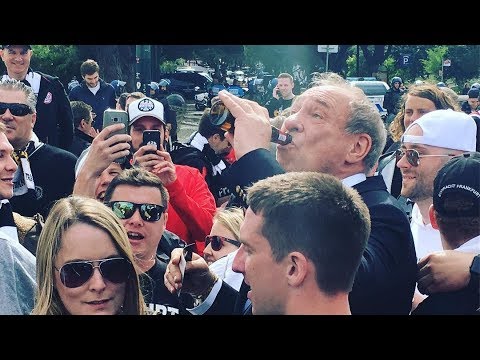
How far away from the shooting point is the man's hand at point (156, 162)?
2.95 meters

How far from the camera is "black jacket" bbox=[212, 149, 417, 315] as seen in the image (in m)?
1.98

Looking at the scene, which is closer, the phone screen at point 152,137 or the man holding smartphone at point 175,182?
the man holding smartphone at point 175,182

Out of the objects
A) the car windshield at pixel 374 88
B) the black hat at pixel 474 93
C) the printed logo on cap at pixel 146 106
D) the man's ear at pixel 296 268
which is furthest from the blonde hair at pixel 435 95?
the car windshield at pixel 374 88

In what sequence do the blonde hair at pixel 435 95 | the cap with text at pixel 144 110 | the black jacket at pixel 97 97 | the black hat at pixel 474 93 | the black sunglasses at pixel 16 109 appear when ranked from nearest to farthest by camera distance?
the black sunglasses at pixel 16 109
the cap with text at pixel 144 110
the blonde hair at pixel 435 95
the black jacket at pixel 97 97
the black hat at pixel 474 93

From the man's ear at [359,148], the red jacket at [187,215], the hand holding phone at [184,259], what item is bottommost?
the red jacket at [187,215]

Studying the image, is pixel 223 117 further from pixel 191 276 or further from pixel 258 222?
pixel 258 222

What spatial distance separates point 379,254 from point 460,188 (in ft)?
1.29

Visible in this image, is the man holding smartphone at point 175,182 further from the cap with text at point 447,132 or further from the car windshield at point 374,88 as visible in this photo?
the car windshield at point 374,88

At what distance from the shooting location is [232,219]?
2.87m

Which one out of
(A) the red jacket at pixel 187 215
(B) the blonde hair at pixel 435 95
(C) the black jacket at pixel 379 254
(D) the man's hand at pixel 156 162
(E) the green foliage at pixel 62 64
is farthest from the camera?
(E) the green foliage at pixel 62 64

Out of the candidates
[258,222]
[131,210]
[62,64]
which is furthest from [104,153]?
[62,64]
